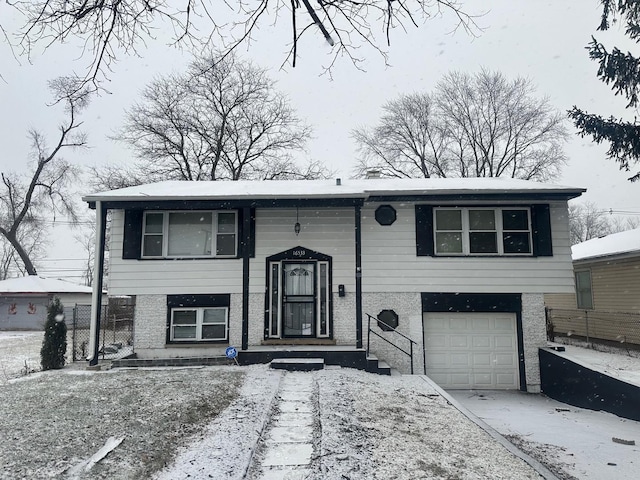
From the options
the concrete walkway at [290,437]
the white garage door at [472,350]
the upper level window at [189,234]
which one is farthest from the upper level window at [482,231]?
the concrete walkway at [290,437]

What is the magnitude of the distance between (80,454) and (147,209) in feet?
22.8

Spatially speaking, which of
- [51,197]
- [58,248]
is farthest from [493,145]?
[58,248]

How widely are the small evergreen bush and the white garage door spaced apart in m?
8.55

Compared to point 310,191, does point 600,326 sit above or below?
below

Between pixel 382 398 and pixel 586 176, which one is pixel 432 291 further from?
pixel 586 176

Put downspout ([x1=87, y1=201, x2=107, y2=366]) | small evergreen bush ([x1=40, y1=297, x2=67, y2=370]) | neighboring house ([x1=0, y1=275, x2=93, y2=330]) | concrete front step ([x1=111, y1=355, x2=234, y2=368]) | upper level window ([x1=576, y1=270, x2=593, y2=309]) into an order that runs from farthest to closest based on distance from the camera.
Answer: neighboring house ([x1=0, y1=275, x2=93, y2=330]), upper level window ([x1=576, y1=270, x2=593, y2=309]), downspout ([x1=87, y1=201, x2=107, y2=366]), small evergreen bush ([x1=40, y1=297, x2=67, y2=370]), concrete front step ([x1=111, y1=355, x2=234, y2=368])

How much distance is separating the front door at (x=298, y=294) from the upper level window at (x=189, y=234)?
4.31ft

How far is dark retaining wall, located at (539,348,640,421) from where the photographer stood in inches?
297

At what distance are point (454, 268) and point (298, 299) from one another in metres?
3.90

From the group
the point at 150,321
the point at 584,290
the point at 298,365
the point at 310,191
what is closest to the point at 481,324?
the point at 298,365

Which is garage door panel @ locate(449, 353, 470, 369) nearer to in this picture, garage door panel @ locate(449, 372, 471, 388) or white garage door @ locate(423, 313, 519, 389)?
white garage door @ locate(423, 313, 519, 389)

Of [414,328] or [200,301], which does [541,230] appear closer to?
[414,328]

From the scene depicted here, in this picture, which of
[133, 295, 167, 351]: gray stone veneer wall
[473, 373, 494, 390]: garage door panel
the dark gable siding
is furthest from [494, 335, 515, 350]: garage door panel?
[133, 295, 167, 351]: gray stone veneer wall

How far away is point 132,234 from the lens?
10.5 m
